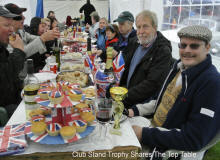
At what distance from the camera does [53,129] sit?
35.2 inches

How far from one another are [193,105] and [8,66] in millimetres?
1590

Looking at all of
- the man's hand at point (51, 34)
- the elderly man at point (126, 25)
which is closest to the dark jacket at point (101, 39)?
the elderly man at point (126, 25)

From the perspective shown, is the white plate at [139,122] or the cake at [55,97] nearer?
the cake at [55,97]

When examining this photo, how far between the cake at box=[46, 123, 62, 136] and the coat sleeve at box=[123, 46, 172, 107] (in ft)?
3.10

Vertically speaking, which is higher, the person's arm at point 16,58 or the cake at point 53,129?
the person's arm at point 16,58

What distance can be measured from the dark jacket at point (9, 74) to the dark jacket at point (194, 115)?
4.26 feet

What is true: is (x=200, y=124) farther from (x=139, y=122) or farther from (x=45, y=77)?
(x=45, y=77)

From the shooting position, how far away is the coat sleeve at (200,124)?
1.02m

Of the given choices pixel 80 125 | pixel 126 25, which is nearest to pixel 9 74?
pixel 80 125

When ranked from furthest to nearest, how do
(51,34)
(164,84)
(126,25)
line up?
(126,25), (51,34), (164,84)

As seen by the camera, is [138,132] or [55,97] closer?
[55,97]

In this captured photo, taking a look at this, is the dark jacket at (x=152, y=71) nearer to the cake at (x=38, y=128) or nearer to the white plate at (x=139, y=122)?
the white plate at (x=139, y=122)

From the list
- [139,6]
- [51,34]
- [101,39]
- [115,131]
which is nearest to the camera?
[115,131]

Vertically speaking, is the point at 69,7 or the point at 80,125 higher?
the point at 69,7
